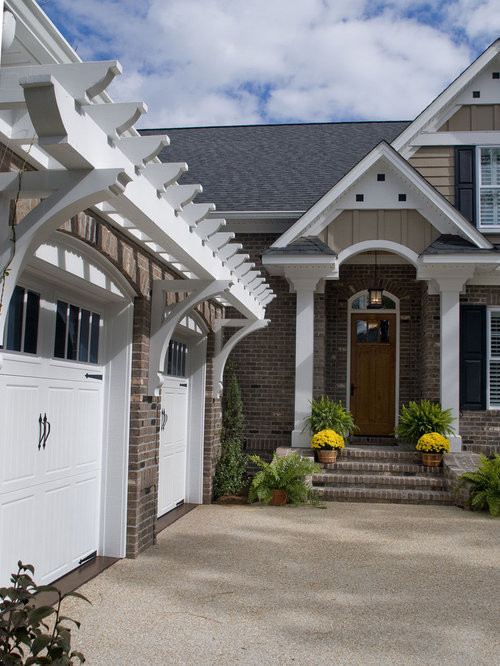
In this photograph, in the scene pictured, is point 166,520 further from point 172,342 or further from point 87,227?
point 87,227

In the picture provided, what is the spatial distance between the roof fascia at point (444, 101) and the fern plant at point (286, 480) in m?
5.98

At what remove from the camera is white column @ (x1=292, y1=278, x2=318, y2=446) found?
10.7m

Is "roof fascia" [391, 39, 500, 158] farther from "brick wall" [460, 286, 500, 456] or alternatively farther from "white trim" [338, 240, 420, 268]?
"brick wall" [460, 286, 500, 456]

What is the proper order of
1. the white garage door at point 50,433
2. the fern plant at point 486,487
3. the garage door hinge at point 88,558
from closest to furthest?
the white garage door at point 50,433 < the garage door hinge at point 88,558 < the fern plant at point 486,487

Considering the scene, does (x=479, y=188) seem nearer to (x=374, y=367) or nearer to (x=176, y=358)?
(x=374, y=367)

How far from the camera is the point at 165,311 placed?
6.48 meters

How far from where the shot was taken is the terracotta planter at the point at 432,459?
382 inches

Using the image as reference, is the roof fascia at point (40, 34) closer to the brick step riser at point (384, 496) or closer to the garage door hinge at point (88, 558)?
the garage door hinge at point (88, 558)

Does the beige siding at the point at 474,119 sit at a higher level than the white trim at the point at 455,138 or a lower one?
higher

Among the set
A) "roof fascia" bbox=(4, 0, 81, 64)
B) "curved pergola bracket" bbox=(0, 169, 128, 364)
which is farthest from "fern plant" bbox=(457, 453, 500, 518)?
"roof fascia" bbox=(4, 0, 81, 64)

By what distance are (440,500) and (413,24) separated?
6.17m

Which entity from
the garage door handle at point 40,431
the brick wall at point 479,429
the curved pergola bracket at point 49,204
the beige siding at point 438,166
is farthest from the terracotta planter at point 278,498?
the curved pergola bracket at point 49,204

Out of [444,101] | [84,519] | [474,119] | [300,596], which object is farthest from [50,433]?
[474,119]

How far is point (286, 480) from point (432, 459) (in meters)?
2.33
